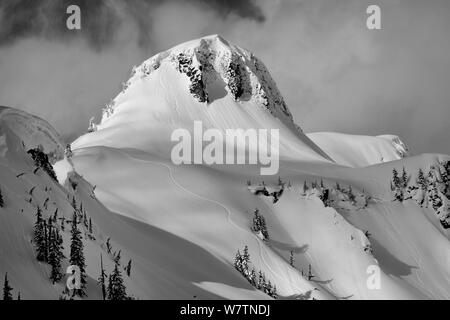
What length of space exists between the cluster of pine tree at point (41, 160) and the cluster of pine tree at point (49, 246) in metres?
8.17

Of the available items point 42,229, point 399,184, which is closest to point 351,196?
point 399,184

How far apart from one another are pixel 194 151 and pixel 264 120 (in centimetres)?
3090

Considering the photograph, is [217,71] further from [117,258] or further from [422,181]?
[117,258]

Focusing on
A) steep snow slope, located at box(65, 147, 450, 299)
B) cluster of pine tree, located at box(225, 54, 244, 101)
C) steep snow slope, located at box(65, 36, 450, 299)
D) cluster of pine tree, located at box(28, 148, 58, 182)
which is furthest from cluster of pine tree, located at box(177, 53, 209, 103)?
cluster of pine tree, located at box(28, 148, 58, 182)

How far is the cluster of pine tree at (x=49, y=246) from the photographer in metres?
29.0

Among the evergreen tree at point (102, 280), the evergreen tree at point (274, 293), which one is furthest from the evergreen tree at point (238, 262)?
the evergreen tree at point (102, 280)

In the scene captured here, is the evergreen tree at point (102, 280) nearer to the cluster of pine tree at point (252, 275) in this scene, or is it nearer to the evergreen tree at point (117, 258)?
the evergreen tree at point (117, 258)

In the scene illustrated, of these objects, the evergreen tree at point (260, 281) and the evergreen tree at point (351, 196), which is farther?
the evergreen tree at point (351, 196)

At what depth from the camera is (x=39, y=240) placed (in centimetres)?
3003

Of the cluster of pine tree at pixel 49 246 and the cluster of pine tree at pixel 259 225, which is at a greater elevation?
the cluster of pine tree at pixel 259 225

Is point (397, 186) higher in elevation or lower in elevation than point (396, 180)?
lower

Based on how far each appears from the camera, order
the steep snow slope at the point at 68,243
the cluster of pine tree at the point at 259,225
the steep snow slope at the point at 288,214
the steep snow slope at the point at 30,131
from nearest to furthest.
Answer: the steep snow slope at the point at 68,243 < the steep snow slope at the point at 30,131 < the steep snow slope at the point at 288,214 < the cluster of pine tree at the point at 259,225

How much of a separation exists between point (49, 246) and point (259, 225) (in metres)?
41.3
